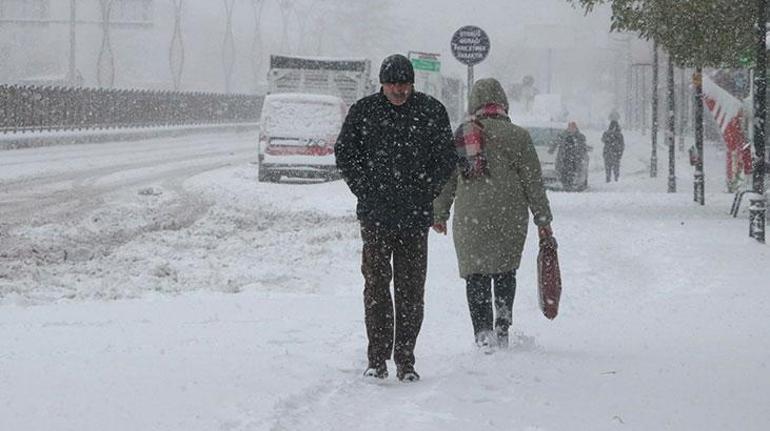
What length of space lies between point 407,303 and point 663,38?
11.9 m

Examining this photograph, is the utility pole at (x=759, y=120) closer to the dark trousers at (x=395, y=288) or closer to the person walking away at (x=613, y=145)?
the dark trousers at (x=395, y=288)

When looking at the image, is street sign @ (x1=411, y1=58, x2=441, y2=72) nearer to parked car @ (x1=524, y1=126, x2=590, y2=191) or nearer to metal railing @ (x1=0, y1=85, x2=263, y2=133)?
parked car @ (x1=524, y1=126, x2=590, y2=191)

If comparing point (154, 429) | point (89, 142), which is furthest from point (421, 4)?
point (154, 429)

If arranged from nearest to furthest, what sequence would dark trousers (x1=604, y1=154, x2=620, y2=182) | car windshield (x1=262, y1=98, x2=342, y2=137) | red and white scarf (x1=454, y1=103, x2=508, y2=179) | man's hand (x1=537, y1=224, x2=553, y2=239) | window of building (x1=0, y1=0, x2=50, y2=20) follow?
red and white scarf (x1=454, y1=103, x2=508, y2=179) → man's hand (x1=537, y1=224, x2=553, y2=239) → car windshield (x1=262, y1=98, x2=342, y2=137) → dark trousers (x1=604, y1=154, x2=620, y2=182) → window of building (x1=0, y1=0, x2=50, y2=20)

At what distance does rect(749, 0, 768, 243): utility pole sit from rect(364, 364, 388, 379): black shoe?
8.29 m

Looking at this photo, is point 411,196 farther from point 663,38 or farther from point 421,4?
point 421,4

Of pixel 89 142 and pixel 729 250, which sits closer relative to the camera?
pixel 729 250

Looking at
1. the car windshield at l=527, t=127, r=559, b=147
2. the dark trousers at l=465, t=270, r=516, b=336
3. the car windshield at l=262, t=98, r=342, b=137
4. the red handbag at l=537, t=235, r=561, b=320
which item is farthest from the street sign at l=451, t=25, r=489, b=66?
the dark trousers at l=465, t=270, r=516, b=336

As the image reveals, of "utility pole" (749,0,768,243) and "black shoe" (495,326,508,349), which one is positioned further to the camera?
"utility pole" (749,0,768,243)

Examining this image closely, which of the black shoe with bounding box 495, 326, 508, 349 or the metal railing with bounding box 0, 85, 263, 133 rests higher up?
the metal railing with bounding box 0, 85, 263, 133

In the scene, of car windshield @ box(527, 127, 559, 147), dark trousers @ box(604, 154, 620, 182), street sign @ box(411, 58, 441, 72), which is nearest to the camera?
car windshield @ box(527, 127, 559, 147)

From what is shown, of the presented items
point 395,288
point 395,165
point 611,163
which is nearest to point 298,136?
point 611,163

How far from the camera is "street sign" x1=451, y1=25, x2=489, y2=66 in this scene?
727 inches

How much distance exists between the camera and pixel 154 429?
4832 millimetres
